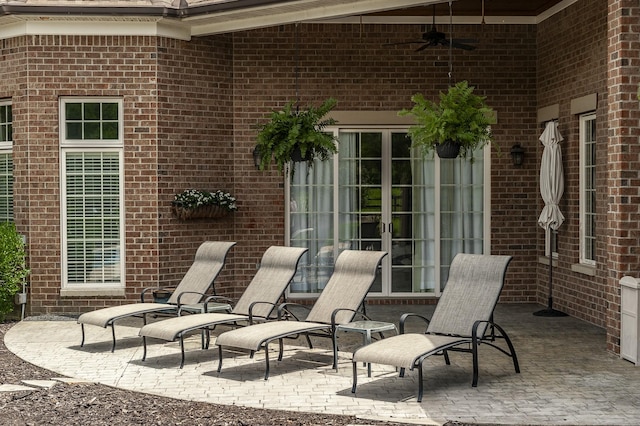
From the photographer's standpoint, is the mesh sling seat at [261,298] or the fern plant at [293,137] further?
the fern plant at [293,137]

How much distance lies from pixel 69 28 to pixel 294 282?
4.62m

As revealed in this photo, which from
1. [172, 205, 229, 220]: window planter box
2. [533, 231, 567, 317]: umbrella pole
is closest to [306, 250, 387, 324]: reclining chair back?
[172, 205, 229, 220]: window planter box

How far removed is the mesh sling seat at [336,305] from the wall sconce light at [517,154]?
456 cm

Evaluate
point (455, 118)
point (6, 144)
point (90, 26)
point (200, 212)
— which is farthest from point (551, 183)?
point (6, 144)

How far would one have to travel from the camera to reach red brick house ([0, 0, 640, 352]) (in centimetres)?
1162

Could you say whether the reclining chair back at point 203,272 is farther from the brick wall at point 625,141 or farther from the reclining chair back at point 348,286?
the brick wall at point 625,141

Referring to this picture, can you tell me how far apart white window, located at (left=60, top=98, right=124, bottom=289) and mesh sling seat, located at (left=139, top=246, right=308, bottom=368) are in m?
3.03

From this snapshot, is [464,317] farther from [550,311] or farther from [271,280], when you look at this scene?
[550,311]

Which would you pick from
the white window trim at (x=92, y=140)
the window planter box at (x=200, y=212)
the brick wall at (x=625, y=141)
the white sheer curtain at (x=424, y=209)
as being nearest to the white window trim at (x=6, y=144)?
the white window trim at (x=92, y=140)

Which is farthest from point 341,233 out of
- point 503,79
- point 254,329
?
point 254,329

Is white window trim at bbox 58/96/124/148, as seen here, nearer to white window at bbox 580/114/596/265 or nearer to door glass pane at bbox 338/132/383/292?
door glass pane at bbox 338/132/383/292

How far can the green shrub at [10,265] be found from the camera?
11.3 m

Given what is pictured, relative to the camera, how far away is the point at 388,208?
1306 cm

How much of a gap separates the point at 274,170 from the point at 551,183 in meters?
3.82
